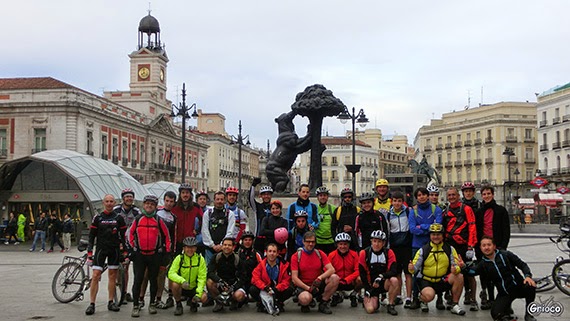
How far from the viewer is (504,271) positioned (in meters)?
7.84

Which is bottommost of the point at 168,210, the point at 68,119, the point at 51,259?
the point at 51,259

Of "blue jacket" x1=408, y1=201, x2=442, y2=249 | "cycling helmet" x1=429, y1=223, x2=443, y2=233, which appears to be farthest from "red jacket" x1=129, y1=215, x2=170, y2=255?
"cycling helmet" x1=429, y1=223, x2=443, y2=233

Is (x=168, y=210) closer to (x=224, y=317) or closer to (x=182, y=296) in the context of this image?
(x=182, y=296)

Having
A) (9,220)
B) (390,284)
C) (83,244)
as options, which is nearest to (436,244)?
(390,284)

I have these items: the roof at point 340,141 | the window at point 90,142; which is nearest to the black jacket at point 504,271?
the window at point 90,142

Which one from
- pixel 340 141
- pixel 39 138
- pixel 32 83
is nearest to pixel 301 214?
pixel 39 138

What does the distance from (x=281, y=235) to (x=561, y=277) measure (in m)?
4.68

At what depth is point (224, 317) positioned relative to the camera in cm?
851

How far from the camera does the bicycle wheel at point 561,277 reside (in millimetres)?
9984

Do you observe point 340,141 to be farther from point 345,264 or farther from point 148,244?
point 148,244

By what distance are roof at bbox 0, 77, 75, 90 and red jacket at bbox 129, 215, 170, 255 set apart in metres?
44.5

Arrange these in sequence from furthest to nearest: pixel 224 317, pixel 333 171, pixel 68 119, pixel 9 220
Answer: pixel 333 171 → pixel 68 119 → pixel 9 220 → pixel 224 317

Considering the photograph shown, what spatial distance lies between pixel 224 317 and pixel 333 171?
3781 inches

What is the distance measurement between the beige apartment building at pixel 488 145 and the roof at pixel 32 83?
4979 cm
